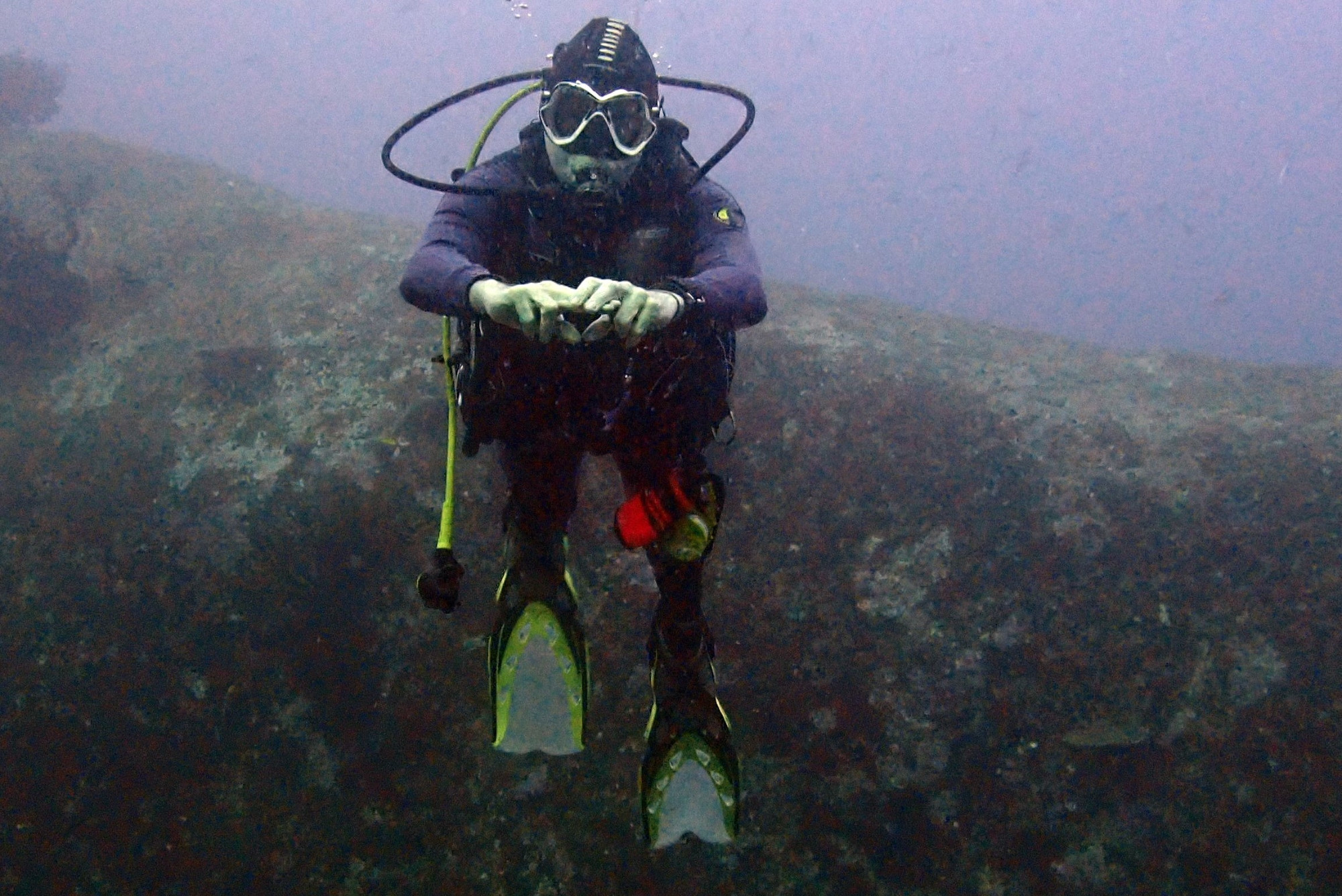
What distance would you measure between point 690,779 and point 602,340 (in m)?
1.93

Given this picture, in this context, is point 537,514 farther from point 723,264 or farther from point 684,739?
point 723,264

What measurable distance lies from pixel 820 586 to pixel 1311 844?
2.31m

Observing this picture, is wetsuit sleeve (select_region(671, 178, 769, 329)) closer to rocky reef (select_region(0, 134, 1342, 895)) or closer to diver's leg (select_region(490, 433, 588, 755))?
diver's leg (select_region(490, 433, 588, 755))

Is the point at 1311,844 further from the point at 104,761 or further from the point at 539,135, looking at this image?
the point at 104,761

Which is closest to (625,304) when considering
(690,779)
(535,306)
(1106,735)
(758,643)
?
(535,306)

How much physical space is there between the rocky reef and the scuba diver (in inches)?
20.1

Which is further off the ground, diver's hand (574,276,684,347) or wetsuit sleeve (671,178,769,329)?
wetsuit sleeve (671,178,769,329)

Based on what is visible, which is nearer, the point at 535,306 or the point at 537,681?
the point at 535,306

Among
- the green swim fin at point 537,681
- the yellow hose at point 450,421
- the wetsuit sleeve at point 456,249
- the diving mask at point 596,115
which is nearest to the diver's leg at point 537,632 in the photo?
the green swim fin at point 537,681

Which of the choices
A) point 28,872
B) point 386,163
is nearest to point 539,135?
point 386,163

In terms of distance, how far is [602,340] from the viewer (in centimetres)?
250

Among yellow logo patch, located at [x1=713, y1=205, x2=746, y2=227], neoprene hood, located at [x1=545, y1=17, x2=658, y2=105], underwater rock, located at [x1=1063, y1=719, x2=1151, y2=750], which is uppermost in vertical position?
neoprene hood, located at [x1=545, y1=17, x2=658, y2=105]

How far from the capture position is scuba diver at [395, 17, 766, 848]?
8.89ft

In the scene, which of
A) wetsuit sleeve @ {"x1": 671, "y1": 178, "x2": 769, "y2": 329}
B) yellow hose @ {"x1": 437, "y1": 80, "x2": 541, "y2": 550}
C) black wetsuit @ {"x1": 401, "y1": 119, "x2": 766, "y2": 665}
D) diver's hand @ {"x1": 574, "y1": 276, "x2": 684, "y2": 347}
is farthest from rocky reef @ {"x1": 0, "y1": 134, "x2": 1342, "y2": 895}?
diver's hand @ {"x1": 574, "y1": 276, "x2": 684, "y2": 347}
